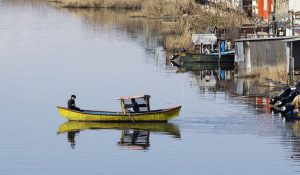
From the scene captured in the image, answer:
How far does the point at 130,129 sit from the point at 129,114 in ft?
2.70

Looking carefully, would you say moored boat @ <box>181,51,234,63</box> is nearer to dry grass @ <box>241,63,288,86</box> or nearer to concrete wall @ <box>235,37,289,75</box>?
concrete wall @ <box>235,37,289,75</box>

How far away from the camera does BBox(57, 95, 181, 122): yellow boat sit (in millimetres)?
46094

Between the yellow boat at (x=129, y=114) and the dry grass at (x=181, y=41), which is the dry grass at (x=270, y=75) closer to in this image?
the yellow boat at (x=129, y=114)

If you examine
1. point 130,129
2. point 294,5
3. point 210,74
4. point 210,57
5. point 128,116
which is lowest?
point 130,129

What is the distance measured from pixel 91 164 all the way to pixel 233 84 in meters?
22.2

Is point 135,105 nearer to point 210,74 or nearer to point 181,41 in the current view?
point 210,74

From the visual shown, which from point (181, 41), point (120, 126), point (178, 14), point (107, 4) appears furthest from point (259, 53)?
point (107, 4)

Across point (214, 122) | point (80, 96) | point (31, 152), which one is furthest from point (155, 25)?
point (31, 152)

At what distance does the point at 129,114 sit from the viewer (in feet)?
152

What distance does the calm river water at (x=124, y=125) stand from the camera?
129 feet

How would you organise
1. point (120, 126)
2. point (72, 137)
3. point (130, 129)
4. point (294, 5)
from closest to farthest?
1. point (72, 137)
2. point (130, 129)
3. point (120, 126)
4. point (294, 5)

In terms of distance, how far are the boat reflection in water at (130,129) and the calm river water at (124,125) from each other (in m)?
0.06

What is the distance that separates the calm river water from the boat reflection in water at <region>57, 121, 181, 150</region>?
6 cm

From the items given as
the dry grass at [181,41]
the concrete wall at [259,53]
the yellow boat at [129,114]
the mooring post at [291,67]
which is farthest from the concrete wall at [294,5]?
the yellow boat at [129,114]
